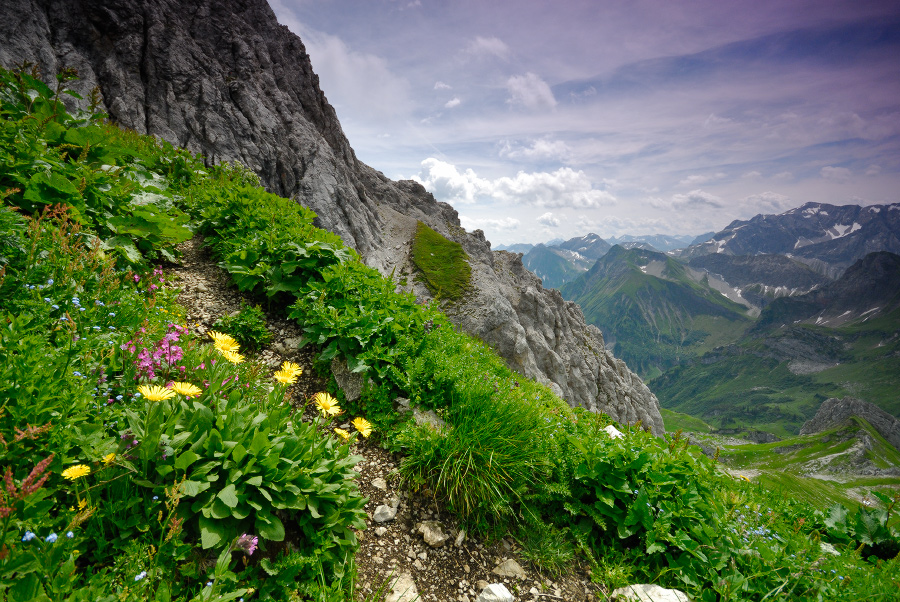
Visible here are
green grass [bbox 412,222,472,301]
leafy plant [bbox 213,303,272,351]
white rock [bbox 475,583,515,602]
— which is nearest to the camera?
white rock [bbox 475,583,515,602]

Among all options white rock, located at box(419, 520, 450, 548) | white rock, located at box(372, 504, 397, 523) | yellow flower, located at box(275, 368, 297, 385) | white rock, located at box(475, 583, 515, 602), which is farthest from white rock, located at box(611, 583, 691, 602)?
yellow flower, located at box(275, 368, 297, 385)

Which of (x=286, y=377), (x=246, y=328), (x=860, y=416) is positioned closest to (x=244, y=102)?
(x=246, y=328)

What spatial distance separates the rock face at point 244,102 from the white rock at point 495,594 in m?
25.7

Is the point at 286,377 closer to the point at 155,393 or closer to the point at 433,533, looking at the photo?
the point at 155,393

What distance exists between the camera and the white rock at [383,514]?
431 cm

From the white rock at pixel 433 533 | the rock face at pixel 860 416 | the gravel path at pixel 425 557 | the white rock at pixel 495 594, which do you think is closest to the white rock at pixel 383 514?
the gravel path at pixel 425 557

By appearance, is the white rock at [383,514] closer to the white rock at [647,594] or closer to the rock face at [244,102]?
the white rock at [647,594]

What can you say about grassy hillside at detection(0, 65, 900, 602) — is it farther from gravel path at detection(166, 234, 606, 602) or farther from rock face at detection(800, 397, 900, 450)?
rock face at detection(800, 397, 900, 450)

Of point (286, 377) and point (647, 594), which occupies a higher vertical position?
point (286, 377)

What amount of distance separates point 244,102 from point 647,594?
206ft

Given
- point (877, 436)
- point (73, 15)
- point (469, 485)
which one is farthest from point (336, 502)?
point (877, 436)

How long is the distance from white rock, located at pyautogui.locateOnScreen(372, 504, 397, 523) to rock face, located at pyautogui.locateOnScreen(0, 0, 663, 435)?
25.4 metres

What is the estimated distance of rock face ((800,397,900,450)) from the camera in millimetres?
166637

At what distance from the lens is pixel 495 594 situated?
3787 mm
